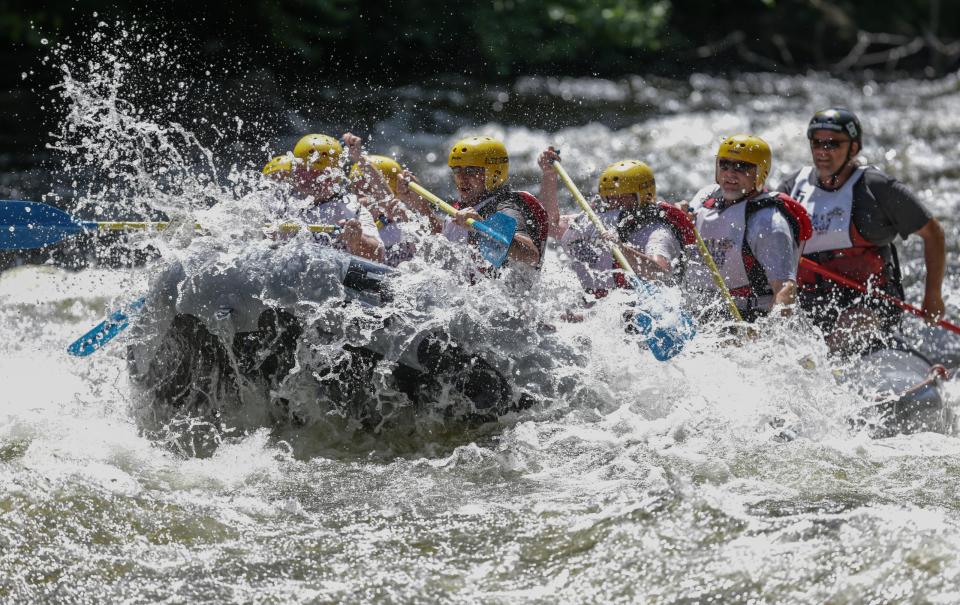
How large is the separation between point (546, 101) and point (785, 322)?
960 centimetres

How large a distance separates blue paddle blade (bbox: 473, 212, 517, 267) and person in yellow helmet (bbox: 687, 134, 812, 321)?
4.01 feet

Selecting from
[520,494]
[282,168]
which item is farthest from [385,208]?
[520,494]

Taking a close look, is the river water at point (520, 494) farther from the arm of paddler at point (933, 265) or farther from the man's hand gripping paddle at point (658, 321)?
the arm of paddler at point (933, 265)

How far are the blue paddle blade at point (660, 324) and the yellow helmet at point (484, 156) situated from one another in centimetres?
101

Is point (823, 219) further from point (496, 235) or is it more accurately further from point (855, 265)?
point (496, 235)

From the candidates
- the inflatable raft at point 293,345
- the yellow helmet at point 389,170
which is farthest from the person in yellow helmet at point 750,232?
the yellow helmet at point 389,170

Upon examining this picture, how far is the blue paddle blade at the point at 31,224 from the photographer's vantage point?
6109mm

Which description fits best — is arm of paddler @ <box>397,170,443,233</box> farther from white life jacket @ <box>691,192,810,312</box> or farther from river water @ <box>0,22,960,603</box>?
white life jacket @ <box>691,192,810,312</box>

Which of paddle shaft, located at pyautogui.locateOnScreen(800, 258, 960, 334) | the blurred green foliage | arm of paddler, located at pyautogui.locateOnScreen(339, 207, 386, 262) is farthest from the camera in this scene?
the blurred green foliage

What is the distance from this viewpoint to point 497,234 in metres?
5.68

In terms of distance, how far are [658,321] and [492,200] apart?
114 centimetres

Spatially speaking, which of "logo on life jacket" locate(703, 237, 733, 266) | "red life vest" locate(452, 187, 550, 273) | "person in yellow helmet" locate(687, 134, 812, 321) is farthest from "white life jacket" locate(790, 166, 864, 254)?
"red life vest" locate(452, 187, 550, 273)

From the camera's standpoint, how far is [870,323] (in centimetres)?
658

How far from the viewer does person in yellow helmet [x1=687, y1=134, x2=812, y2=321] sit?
19.9 feet
